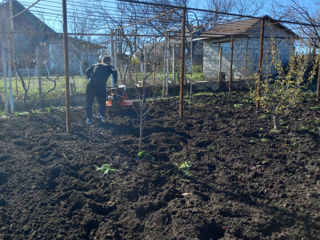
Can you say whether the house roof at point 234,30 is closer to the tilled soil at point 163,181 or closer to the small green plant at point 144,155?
the tilled soil at point 163,181

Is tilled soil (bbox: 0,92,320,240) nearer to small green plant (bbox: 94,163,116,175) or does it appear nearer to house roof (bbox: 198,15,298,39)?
small green plant (bbox: 94,163,116,175)

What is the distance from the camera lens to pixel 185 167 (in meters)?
4.53

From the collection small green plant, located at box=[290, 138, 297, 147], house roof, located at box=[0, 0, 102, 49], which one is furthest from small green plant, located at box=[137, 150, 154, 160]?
house roof, located at box=[0, 0, 102, 49]

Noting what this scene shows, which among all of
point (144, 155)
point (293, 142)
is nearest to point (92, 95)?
point (144, 155)

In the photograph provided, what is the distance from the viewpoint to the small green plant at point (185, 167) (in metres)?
4.37

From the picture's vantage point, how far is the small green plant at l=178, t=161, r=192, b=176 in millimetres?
4371

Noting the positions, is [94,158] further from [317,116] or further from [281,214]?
[317,116]

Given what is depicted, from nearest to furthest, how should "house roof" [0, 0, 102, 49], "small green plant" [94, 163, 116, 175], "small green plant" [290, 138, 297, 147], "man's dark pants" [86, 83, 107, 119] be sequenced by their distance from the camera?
"small green plant" [94, 163, 116, 175] < "small green plant" [290, 138, 297, 147] < "man's dark pants" [86, 83, 107, 119] < "house roof" [0, 0, 102, 49]

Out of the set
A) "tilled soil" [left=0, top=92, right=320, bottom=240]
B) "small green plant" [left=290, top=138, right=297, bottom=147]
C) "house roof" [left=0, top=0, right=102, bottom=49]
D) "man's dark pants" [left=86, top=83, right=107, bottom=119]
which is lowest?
"tilled soil" [left=0, top=92, right=320, bottom=240]

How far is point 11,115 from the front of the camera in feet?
25.6

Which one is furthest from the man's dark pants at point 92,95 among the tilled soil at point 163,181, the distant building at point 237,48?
the distant building at point 237,48

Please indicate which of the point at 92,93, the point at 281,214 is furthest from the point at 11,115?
the point at 281,214

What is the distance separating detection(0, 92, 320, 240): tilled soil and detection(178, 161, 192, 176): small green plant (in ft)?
0.13

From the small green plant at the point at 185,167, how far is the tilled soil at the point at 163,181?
4 centimetres
